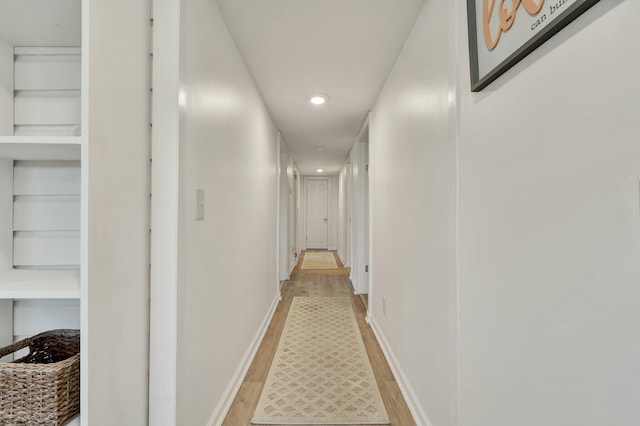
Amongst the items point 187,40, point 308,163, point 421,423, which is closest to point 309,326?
point 421,423

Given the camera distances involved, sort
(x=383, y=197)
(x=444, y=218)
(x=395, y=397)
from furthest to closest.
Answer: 1. (x=383, y=197)
2. (x=395, y=397)
3. (x=444, y=218)

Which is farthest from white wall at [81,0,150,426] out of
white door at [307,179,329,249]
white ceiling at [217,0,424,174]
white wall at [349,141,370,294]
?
white door at [307,179,329,249]

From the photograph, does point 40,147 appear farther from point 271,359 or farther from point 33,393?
point 271,359

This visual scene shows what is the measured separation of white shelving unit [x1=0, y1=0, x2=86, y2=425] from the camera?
1.04 meters

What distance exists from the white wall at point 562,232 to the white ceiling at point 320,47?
98 centimetres

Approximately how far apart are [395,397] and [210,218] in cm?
150

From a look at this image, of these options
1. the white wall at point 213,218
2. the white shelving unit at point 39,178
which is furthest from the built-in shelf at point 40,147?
the white wall at point 213,218

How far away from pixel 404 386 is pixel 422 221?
40.5 inches

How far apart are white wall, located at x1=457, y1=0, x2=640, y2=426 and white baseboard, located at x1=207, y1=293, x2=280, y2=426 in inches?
48.5

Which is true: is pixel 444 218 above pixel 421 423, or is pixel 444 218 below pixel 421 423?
above

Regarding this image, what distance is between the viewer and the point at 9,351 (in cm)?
94

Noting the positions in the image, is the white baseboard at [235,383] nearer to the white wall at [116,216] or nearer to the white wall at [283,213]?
the white wall at [116,216]

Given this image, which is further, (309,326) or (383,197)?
(309,326)

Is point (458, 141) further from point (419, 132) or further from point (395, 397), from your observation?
point (395, 397)
